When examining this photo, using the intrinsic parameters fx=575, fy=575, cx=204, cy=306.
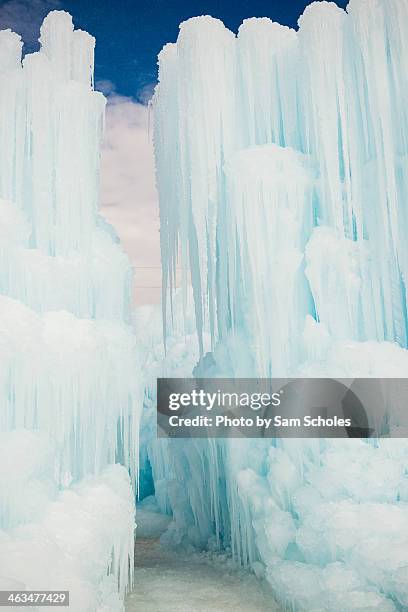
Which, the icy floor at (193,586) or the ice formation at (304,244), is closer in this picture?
the ice formation at (304,244)

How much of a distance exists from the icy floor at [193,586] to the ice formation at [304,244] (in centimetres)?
28

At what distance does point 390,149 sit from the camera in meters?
6.11

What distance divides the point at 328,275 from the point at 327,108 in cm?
190

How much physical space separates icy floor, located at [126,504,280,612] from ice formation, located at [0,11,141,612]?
1.80 ft

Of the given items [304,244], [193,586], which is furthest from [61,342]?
[193,586]

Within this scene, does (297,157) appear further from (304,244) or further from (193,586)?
(193,586)

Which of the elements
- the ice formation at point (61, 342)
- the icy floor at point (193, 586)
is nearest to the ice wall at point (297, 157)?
the ice formation at point (61, 342)

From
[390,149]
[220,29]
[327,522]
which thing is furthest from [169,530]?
[220,29]

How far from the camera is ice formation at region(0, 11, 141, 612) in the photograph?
4.49 meters

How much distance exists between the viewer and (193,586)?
6469 mm

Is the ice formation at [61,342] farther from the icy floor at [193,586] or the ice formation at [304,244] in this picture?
the ice formation at [304,244]

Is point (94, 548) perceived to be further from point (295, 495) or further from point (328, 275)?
point (328, 275)

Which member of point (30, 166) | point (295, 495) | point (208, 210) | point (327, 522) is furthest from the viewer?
point (208, 210)

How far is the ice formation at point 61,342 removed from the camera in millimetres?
4488
